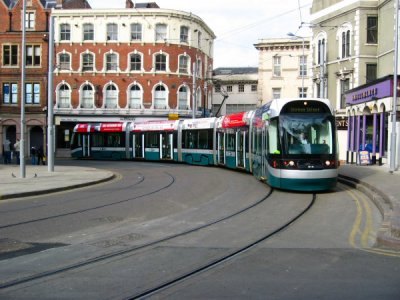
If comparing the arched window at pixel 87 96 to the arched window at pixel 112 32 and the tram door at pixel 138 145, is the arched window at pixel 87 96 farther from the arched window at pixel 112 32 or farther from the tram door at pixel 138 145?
the tram door at pixel 138 145

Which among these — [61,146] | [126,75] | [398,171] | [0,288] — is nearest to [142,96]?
[126,75]

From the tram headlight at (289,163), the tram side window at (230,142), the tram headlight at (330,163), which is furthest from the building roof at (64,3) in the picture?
the tram headlight at (330,163)

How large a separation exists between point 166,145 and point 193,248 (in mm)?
26801

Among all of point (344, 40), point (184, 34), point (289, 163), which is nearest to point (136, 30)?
point (184, 34)

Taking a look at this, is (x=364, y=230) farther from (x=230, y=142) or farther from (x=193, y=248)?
(x=230, y=142)

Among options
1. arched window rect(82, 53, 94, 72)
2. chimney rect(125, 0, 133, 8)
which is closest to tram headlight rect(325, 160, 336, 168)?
arched window rect(82, 53, 94, 72)

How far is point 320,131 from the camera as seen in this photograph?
16.2 m

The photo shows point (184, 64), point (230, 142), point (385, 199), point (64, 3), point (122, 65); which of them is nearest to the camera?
point (385, 199)

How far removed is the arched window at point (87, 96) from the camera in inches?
2095

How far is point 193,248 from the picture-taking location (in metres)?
8.77

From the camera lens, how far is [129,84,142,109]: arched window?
2082 inches

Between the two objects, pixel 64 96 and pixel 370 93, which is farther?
pixel 64 96

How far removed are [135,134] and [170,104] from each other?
14.8 metres

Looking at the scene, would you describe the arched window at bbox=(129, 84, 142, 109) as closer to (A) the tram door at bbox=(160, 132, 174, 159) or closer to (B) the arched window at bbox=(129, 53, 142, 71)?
(B) the arched window at bbox=(129, 53, 142, 71)
